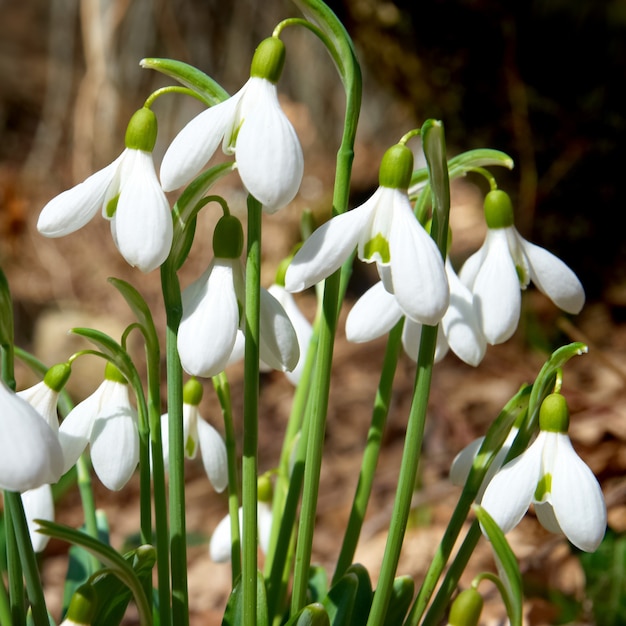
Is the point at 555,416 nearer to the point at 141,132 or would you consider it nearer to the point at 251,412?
the point at 251,412

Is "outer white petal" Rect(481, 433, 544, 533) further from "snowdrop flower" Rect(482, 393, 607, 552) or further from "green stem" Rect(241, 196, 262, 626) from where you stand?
"green stem" Rect(241, 196, 262, 626)

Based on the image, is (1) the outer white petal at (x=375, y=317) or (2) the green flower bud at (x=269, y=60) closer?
(2) the green flower bud at (x=269, y=60)

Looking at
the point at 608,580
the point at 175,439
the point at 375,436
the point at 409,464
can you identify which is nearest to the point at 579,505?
the point at 409,464

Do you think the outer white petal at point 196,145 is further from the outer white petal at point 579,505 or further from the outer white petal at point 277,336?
the outer white petal at point 579,505

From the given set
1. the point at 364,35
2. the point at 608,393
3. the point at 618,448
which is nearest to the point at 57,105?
the point at 364,35

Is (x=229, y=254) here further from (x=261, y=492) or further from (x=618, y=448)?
(x=618, y=448)

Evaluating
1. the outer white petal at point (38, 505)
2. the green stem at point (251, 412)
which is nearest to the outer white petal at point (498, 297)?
the green stem at point (251, 412)

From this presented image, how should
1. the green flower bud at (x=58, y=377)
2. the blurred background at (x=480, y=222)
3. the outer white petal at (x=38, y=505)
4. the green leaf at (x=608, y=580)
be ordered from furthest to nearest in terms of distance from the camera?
the blurred background at (x=480, y=222), the green leaf at (x=608, y=580), the outer white petal at (x=38, y=505), the green flower bud at (x=58, y=377)

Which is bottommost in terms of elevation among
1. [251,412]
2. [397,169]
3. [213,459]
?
[213,459]
